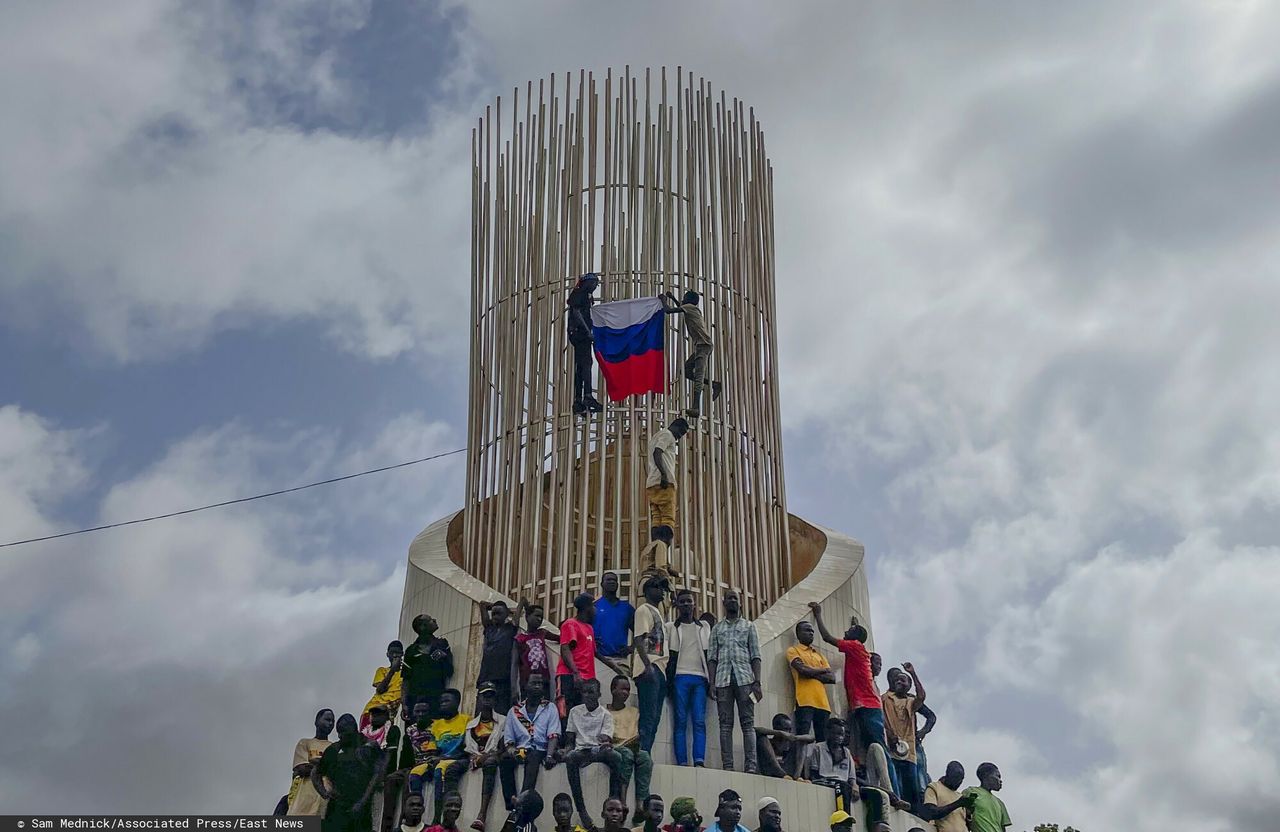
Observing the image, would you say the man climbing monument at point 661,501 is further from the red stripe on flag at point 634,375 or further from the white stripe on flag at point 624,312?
the white stripe on flag at point 624,312

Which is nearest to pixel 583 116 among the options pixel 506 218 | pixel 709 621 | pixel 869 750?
pixel 506 218

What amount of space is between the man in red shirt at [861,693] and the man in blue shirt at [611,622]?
1.97 metres

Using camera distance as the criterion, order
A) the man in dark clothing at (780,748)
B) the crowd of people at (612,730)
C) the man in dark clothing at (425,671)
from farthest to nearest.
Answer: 1. the man in dark clothing at (425,671)
2. the man in dark clothing at (780,748)
3. the crowd of people at (612,730)

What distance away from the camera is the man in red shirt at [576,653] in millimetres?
12664

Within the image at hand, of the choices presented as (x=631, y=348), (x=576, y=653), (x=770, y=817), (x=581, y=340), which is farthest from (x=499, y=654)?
(x=581, y=340)

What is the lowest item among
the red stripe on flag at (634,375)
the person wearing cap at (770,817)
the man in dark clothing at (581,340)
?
the person wearing cap at (770,817)

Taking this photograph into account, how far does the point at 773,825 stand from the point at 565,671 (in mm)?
2347

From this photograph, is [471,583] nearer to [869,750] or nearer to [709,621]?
[709,621]

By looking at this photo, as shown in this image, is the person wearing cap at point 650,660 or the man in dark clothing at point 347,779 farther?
the man in dark clothing at point 347,779

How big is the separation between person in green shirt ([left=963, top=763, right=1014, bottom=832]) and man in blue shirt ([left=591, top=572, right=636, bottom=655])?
3.10m

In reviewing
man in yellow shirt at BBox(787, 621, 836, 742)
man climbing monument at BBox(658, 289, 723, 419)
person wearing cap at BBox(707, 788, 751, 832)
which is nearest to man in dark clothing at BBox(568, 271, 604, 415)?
man climbing monument at BBox(658, 289, 723, 419)

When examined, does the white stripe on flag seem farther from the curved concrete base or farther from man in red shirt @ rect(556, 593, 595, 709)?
man in red shirt @ rect(556, 593, 595, 709)

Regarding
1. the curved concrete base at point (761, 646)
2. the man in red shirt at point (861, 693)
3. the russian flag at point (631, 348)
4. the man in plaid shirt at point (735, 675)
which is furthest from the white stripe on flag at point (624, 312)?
the man in plaid shirt at point (735, 675)

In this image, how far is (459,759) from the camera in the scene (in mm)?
12570
